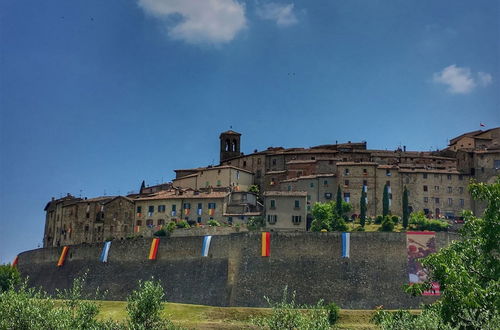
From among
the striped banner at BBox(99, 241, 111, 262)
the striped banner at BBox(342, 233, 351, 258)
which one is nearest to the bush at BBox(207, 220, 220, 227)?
the striped banner at BBox(99, 241, 111, 262)

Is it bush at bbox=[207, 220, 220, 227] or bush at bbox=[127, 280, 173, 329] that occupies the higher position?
bush at bbox=[207, 220, 220, 227]

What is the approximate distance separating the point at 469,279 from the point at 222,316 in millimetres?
29840

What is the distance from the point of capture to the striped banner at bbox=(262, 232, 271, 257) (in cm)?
6394

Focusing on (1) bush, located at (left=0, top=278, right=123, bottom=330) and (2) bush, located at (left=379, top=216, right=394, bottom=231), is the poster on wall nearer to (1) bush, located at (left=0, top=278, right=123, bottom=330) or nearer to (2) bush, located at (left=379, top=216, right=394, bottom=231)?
(2) bush, located at (left=379, top=216, right=394, bottom=231)

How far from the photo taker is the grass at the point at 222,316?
51253 mm

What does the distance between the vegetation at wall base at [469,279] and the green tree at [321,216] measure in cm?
4437

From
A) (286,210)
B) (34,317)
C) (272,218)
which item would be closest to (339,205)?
(286,210)

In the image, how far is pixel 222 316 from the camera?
5462cm

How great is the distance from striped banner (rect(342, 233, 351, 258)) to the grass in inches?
297

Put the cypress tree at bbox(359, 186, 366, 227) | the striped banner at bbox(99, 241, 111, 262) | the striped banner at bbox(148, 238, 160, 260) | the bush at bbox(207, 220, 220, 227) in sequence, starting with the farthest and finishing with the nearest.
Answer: the bush at bbox(207, 220, 220, 227) → the cypress tree at bbox(359, 186, 366, 227) → the striped banner at bbox(99, 241, 111, 262) → the striped banner at bbox(148, 238, 160, 260)

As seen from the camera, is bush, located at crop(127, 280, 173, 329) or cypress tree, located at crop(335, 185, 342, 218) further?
cypress tree, located at crop(335, 185, 342, 218)

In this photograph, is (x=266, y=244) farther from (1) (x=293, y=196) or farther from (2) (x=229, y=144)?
(2) (x=229, y=144)

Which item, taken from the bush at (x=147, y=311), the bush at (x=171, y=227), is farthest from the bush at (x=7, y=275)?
the bush at (x=147, y=311)

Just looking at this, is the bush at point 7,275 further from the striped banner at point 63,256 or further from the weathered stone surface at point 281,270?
the weathered stone surface at point 281,270
